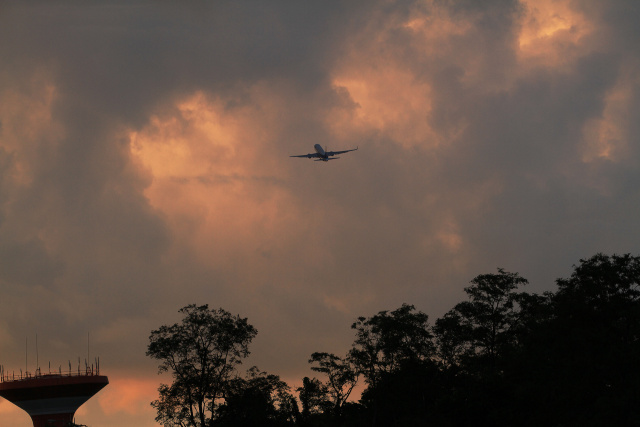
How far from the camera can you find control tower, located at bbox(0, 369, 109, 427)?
402 ft

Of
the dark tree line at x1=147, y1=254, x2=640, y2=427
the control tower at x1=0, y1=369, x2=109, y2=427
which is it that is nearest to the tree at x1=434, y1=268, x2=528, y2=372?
the dark tree line at x1=147, y1=254, x2=640, y2=427

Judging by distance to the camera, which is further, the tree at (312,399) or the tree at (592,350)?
the tree at (312,399)

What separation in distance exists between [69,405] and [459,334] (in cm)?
6123

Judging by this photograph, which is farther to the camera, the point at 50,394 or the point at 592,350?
the point at 50,394

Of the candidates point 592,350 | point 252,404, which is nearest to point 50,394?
point 252,404

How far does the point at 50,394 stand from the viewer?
12294 centimetres

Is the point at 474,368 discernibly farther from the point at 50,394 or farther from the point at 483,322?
the point at 50,394

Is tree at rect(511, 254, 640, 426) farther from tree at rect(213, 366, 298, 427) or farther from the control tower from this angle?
the control tower

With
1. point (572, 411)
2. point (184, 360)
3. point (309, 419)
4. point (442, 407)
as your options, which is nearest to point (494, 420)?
point (442, 407)

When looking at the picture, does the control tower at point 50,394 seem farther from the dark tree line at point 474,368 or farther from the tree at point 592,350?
the tree at point 592,350

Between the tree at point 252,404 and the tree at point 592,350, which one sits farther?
the tree at point 252,404

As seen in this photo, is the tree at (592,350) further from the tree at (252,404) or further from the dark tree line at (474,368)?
the tree at (252,404)

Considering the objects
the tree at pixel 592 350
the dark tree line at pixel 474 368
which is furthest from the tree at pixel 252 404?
the tree at pixel 592 350

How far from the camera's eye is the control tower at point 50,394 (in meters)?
123
